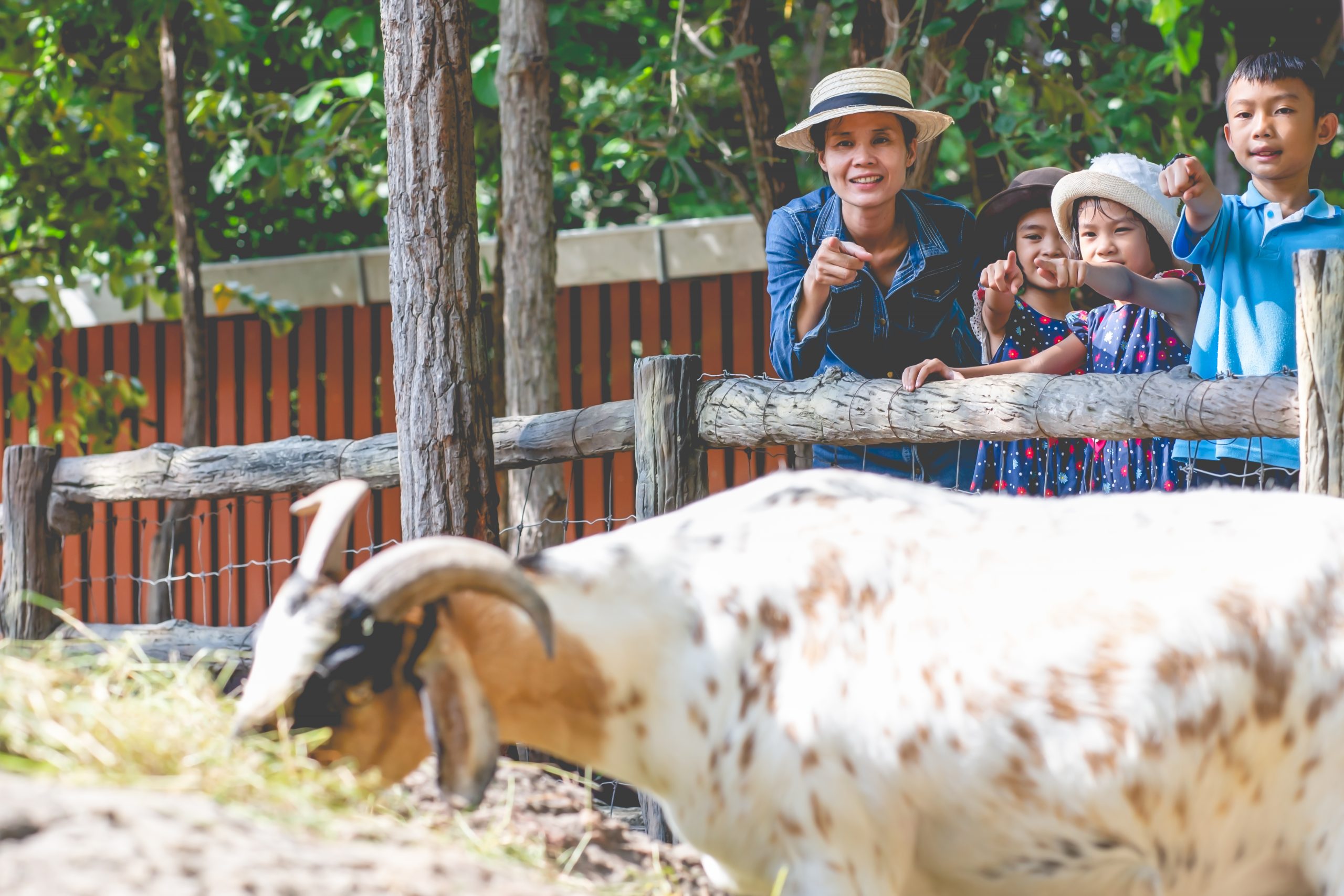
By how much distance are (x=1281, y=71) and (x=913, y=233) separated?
1091 millimetres

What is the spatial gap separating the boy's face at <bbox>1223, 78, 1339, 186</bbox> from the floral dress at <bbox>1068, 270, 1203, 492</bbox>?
0.47 metres

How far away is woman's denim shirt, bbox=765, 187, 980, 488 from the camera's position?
13.2 feet

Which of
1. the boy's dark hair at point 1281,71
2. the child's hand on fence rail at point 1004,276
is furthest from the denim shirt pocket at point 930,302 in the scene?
the boy's dark hair at point 1281,71

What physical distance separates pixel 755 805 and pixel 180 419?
729 centimetres

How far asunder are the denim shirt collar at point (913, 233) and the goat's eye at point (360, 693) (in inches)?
83.5

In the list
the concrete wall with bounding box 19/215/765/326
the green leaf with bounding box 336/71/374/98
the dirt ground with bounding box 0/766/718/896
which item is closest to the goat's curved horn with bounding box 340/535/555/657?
the dirt ground with bounding box 0/766/718/896

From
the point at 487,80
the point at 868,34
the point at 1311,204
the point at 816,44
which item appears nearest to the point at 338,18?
the point at 487,80

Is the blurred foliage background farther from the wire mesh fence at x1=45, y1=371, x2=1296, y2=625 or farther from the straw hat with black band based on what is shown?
the straw hat with black band

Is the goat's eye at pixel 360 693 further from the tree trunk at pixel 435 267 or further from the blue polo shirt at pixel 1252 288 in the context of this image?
the blue polo shirt at pixel 1252 288

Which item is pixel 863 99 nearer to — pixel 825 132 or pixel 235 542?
pixel 825 132

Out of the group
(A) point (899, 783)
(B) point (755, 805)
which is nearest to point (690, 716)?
(B) point (755, 805)

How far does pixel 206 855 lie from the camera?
2.01m

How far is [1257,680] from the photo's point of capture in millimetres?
2395

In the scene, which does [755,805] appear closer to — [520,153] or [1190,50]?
[520,153]
